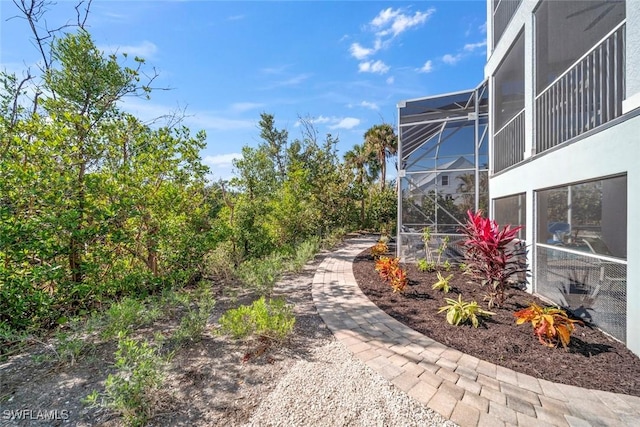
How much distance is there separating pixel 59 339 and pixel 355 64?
35.0 ft

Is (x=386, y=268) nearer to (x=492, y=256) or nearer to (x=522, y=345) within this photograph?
(x=492, y=256)

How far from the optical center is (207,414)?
192cm

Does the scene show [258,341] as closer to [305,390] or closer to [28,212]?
[305,390]

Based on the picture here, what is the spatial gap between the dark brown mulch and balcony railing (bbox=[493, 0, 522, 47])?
20.9 feet

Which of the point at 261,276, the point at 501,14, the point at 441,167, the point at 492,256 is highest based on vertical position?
the point at 501,14

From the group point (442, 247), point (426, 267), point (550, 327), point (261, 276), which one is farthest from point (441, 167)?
point (261, 276)

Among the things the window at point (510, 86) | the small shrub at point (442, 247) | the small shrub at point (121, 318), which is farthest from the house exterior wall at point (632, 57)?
the small shrub at point (121, 318)

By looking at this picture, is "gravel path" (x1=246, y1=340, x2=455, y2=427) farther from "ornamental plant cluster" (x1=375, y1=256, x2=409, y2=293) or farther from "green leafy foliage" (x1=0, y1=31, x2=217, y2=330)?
"green leafy foliage" (x1=0, y1=31, x2=217, y2=330)

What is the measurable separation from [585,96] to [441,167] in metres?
4.57

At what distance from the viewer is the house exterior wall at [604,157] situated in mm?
2539

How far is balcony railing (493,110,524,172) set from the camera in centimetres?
534

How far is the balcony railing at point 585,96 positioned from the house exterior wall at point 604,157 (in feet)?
0.82

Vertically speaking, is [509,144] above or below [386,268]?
above

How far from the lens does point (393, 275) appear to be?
5121mm
